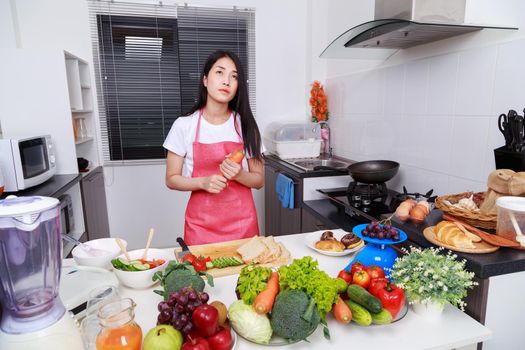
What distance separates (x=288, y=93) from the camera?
3.34 meters

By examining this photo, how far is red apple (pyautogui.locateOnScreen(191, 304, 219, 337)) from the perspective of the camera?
0.69m

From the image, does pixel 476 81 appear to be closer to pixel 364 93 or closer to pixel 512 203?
pixel 512 203

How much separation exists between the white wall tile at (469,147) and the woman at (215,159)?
96cm

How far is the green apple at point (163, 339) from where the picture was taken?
0.66m

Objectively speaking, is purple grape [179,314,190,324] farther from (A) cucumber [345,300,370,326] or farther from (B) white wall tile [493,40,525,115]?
(B) white wall tile [493,40,525,115]

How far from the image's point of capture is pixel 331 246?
1.20 metres

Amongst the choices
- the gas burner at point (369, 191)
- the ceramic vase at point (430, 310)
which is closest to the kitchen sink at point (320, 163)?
the gas burner at point (369, 191)

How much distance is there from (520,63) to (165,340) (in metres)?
1.59

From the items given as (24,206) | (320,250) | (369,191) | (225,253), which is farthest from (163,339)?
(369,191)

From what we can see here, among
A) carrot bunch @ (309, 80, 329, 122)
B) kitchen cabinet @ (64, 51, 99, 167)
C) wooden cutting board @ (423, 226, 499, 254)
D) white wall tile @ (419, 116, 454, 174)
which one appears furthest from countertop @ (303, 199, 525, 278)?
kitchen cabinet @ (64, 51, 99, 167)

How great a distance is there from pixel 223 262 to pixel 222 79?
75 centimetres

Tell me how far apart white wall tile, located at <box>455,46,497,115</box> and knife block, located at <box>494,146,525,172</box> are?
32 cm

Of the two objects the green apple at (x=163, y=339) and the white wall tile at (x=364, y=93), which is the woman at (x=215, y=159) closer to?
the green apple at (x=163, y=339)

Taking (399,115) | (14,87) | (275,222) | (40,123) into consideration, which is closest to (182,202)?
(275,222)
